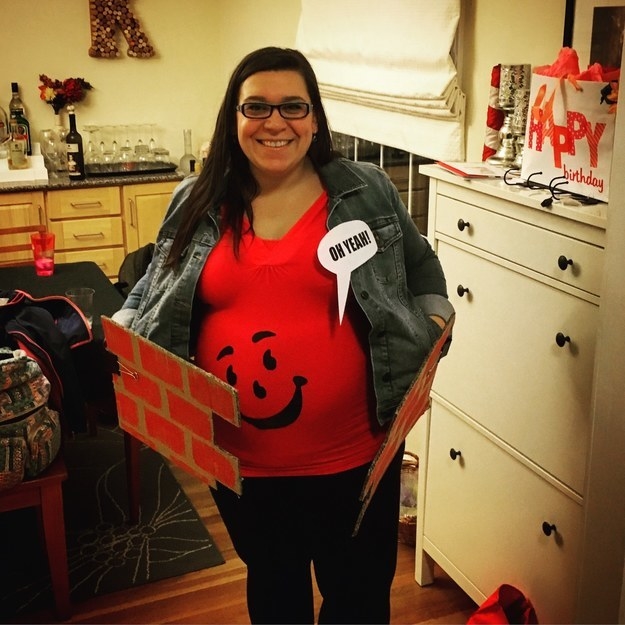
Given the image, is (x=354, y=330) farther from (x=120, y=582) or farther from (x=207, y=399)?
(x=120, y=582)

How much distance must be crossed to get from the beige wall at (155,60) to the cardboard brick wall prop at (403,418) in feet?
9.68

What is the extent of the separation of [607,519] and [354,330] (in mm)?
681

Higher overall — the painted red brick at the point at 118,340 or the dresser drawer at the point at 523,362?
the painted red brick at the point at 118,340

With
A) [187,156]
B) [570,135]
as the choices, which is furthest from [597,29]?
[187,156]

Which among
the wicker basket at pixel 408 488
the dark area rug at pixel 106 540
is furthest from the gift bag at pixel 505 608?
the dark area rug at pixel 106 540

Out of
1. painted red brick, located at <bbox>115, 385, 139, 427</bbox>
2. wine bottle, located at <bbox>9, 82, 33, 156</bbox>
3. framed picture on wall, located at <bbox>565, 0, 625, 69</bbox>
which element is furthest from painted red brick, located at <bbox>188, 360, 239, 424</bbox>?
wine bottle, located at <bbox>9, 82, 33, 156</bbox>

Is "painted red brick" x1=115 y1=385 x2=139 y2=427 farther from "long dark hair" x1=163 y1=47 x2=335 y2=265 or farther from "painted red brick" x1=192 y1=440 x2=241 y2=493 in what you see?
"long dark hair" x1=163 y1=47 x2=335 y2=265

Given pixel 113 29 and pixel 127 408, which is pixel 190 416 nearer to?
pixel 127 408

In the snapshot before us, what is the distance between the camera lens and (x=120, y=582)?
9.18 feet

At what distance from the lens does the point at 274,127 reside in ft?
5.41

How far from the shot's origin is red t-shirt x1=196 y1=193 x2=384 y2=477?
1.64 meters

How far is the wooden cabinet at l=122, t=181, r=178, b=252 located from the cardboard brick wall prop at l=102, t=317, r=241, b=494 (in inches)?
134

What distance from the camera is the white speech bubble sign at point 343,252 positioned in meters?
1.64

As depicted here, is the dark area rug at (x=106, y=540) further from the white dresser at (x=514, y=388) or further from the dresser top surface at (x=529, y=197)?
the dresser top surface at (x=529, y=197)
